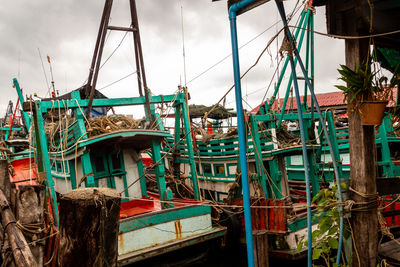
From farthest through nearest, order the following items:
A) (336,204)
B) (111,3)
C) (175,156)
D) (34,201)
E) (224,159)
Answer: (224,159)
(175,156)
(111,3)
(34,201)
(336,204)

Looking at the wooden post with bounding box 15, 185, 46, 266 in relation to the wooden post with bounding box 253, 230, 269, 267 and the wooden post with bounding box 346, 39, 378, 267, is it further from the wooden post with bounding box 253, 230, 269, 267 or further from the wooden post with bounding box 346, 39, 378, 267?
the wooden post with bounding box 346, 39, 378, 267

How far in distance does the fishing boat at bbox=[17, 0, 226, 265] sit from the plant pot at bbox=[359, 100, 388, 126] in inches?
139

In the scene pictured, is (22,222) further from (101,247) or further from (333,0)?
(333,0)

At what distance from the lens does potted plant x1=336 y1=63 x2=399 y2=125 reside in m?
2.69

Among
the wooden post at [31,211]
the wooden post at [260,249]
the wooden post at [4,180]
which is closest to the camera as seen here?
the wooden post at [31,211]

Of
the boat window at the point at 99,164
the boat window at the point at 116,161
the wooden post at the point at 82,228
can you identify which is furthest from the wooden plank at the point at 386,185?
the boat window at the point at 99,164

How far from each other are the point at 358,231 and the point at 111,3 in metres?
6.53

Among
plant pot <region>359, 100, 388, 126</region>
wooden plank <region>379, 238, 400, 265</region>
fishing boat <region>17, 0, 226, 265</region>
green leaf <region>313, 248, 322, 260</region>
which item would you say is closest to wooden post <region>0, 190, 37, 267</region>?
fishing boat <region>17, 0, 226, 265</region>

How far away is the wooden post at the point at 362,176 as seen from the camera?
2.78 meters

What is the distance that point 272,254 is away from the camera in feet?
23.3

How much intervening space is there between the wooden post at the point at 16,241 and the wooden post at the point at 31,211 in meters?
0.09

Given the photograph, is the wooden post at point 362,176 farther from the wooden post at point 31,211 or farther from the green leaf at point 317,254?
the wooden post at point 31,211

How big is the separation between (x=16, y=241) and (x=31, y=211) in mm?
343

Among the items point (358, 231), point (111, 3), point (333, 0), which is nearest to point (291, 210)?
point (358, 231)
